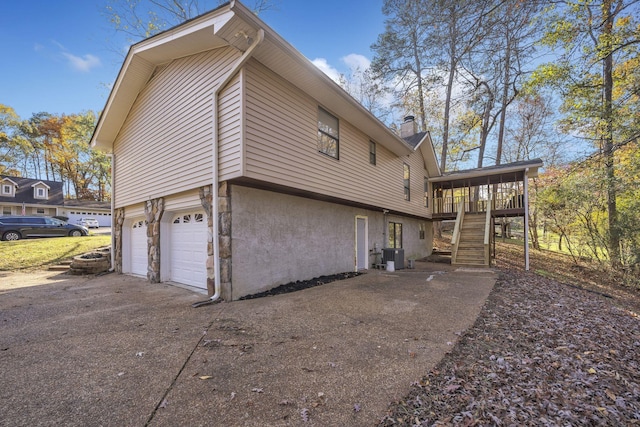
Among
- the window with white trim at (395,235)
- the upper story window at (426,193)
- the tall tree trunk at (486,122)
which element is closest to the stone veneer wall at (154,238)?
the window with white trim at (395,235)

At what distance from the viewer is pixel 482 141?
18.7m

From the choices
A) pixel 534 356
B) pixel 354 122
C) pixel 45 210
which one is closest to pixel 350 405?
pixel 534 356

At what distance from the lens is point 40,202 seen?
84.4 ft

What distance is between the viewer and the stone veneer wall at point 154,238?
773cm

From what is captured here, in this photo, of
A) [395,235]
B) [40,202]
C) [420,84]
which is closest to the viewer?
[395,235]

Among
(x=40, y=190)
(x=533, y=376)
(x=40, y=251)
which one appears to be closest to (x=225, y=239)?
(x=533, y=376)

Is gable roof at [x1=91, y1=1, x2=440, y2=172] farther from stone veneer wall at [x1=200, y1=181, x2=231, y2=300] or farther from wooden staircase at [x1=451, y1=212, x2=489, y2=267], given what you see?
wooden staircase at [x1=451, y1=212, x2=489, y2=267]

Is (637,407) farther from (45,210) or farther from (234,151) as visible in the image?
(45,210)

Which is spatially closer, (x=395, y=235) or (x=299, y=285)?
(x=299, y=285)

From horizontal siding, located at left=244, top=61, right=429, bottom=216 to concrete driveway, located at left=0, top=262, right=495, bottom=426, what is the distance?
2828 mm

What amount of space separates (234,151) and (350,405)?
15.2ft

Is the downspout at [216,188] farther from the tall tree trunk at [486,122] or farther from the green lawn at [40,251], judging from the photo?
the tall tree trunk at [486,122]

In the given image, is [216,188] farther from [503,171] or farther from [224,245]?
[503,171]

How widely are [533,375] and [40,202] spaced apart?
36434mm
